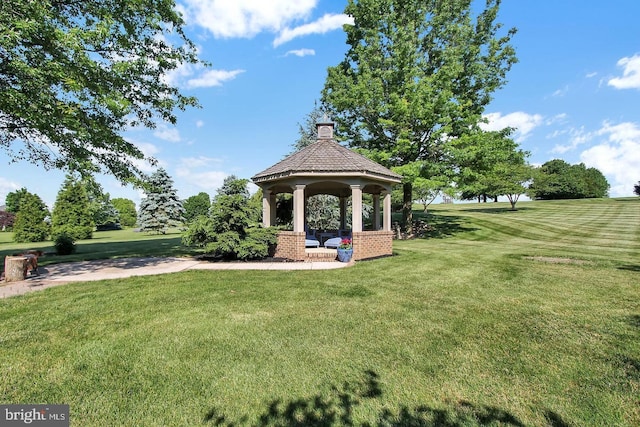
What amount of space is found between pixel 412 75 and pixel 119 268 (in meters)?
17.4

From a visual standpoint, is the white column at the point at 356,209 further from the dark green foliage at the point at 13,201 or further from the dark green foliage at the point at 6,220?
the dark green foliage at the point at 13,201

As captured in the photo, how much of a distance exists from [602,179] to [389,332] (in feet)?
317

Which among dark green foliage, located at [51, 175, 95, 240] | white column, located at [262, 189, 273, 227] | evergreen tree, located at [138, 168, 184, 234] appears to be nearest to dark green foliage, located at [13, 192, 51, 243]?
dark green foliage, located at [51, 175, 95, 240]

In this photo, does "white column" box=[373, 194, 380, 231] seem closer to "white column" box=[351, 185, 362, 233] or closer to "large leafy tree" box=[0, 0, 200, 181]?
"white column" box=[351, 185, 362, 233]

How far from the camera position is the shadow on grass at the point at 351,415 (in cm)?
276

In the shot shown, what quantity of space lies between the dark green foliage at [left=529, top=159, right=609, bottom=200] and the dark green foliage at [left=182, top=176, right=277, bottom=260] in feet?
180

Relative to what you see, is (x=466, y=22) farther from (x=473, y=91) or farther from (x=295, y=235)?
(x=295, y=235)

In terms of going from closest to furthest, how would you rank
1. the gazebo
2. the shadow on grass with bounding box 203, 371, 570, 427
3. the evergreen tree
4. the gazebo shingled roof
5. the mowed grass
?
the shadow on grass with bounding box 203, 371, 570, 427
the mowed grass
the gazebo
the gazebo shingled roof
the evergreen tree

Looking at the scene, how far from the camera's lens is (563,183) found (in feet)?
192

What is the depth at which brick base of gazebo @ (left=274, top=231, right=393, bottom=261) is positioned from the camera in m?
11.3

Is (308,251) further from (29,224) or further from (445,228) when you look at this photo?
(29,224)

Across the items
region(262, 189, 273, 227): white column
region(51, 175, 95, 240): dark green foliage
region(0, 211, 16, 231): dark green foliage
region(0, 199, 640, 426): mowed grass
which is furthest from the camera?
region(0, 211, 16, 231): dark green foliage

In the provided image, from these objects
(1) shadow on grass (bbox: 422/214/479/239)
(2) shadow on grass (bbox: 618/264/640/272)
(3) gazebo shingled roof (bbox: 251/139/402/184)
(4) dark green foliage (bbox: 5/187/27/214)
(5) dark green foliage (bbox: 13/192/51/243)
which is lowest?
(2) shadow on grass (bbox: 618/264/640/272)

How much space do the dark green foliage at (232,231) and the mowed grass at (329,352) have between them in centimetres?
337
